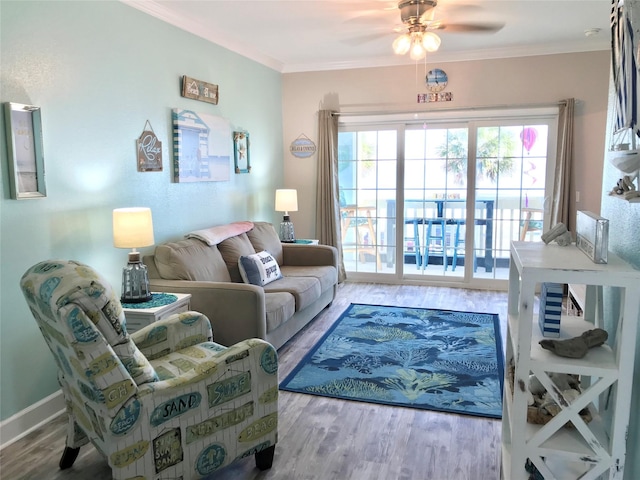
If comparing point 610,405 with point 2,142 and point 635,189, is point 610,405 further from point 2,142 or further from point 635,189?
point 2,142

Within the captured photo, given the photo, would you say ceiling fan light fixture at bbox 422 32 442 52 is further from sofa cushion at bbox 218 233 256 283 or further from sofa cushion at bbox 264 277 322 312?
sofa cushion at bbox 218 233 256 283

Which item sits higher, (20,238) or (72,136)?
(72,136)

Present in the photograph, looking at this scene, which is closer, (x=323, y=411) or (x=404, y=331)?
(x=323, y=411)

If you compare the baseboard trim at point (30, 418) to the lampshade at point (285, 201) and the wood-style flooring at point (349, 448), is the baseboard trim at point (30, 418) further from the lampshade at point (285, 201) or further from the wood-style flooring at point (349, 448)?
the lampshade at point (285, 201)

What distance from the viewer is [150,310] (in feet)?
9.44

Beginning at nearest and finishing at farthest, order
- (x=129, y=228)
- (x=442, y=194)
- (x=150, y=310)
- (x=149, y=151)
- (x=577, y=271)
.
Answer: (x=577, y=271) < (x=150, y=310) < (x=129, y=228) < (x=149, y=151) < (x=442, y=194)

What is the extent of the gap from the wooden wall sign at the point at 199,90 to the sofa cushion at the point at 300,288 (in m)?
1.73

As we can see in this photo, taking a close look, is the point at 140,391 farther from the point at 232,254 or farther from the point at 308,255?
the point at 308,255

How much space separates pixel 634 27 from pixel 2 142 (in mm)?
2815

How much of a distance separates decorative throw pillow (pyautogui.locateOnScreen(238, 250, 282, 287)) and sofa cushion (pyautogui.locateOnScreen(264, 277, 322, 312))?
6cm

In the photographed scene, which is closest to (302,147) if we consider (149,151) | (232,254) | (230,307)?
(232,254)

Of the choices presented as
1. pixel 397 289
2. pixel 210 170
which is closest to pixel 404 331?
pixel 397 289

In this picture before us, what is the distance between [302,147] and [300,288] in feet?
8.46

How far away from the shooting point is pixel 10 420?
2650mm
